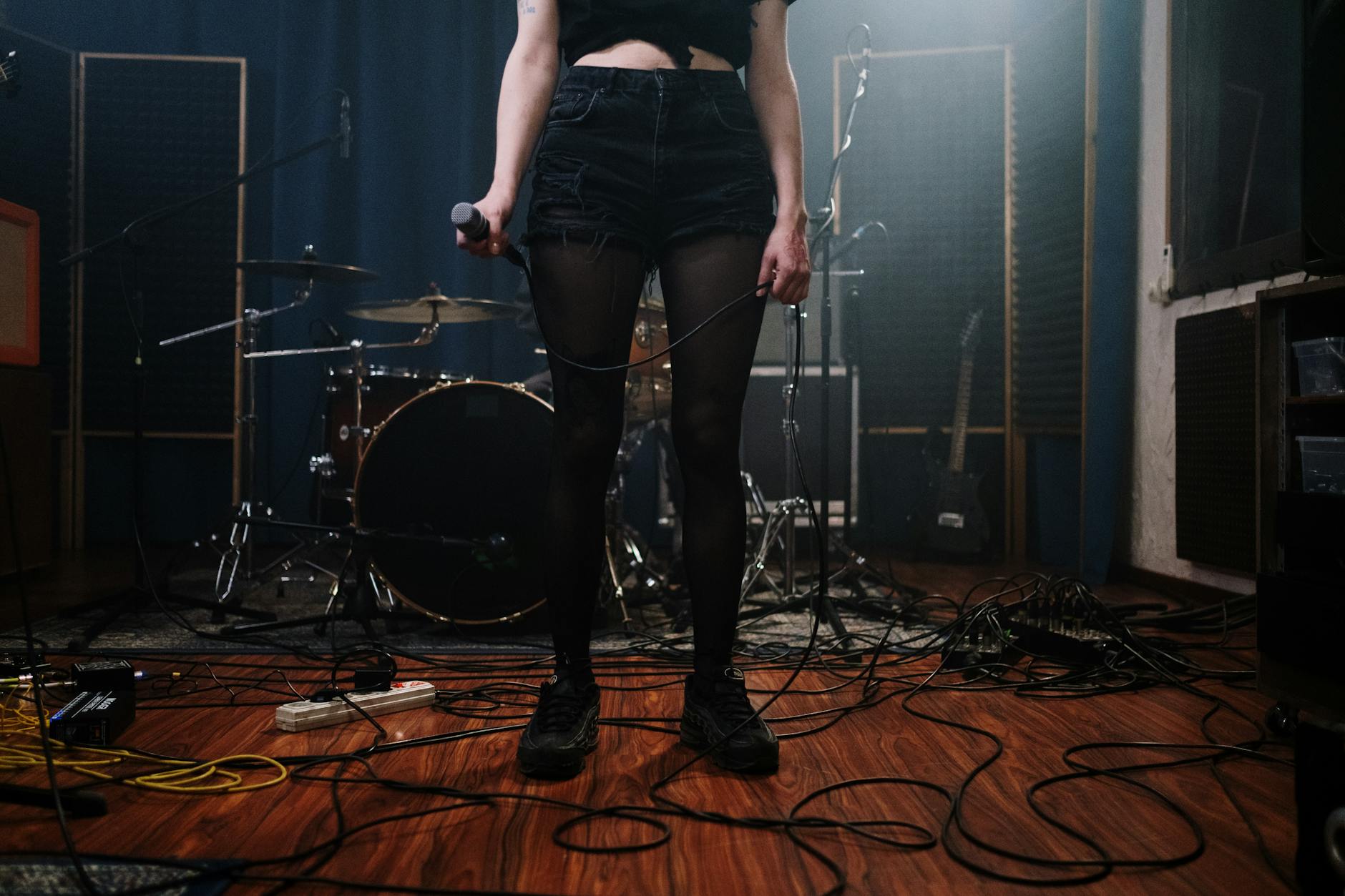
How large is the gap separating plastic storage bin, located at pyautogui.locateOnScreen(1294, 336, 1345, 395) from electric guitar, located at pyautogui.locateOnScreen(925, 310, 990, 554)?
2276 millimetres

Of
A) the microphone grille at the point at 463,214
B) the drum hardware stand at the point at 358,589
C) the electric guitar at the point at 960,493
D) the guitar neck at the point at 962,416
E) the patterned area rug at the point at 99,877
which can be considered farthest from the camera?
the guitar neck at the point at 962,416

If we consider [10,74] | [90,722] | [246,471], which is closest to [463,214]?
[90,722]

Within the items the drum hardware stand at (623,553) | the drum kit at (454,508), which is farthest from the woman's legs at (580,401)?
the drum hardware stand at (623,553)

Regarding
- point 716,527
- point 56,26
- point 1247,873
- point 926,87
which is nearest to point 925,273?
point 926,87

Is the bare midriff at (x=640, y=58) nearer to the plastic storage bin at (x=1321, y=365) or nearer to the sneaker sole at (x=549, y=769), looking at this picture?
the sneaker sole at (x=549, y=769)

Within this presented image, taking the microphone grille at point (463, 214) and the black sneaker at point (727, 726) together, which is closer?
the microphone grille at point (463, 214)

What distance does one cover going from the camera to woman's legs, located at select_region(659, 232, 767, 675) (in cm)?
135

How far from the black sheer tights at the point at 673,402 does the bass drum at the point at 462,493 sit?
0.95 m

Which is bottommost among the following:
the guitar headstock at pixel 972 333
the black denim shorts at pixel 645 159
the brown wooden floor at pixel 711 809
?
the brown wooden floor at pixel 711 809

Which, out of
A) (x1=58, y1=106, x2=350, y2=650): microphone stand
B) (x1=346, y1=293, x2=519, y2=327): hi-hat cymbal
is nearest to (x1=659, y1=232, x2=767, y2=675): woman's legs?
(x1=58, y1=106, x2=350, y2=650): microphone stand

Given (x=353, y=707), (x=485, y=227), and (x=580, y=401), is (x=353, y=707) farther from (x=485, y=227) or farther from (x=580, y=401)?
(x=485, y=227)

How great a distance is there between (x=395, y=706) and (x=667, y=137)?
3.47ft

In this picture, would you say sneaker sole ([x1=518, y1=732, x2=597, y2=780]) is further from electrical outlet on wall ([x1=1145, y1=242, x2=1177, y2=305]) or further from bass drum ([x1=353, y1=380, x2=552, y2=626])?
electrical outlet on wall ([x1=1145, y1=242, x2=1177, y2=305])

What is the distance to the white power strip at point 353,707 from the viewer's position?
4.88 ft
